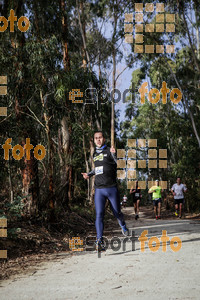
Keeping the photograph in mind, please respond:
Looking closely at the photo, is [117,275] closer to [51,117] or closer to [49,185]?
[49,185]

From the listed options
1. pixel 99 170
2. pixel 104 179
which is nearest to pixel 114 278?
pixel 104 179

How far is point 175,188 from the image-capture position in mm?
14109

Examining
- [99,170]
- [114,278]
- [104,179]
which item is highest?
[99,170]

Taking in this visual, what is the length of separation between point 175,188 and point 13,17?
8.92 metres

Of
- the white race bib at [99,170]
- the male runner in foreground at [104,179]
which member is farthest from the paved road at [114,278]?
the white race bib at [99,170]

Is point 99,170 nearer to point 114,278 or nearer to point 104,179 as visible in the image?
point 104,179

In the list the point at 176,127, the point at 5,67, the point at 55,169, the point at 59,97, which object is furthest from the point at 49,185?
the point at 176,127

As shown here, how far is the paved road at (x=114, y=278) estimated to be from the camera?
3.49 metres

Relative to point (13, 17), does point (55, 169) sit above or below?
below

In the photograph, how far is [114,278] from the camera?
4.09m

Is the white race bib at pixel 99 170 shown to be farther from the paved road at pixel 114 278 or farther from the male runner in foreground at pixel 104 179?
the paved road at pixel 114 278

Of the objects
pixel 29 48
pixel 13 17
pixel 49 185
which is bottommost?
pixel 49 185

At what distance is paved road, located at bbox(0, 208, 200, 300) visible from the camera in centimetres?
349

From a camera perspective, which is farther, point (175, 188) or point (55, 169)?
point (175, 188)
